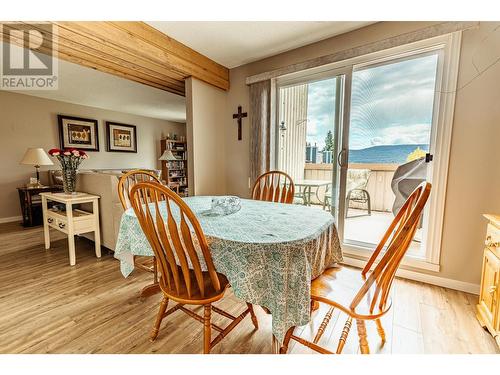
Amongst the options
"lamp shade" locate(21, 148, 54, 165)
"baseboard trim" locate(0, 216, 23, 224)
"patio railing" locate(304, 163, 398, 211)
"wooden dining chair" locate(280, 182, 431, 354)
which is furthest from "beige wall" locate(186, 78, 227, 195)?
"baseboard trim" locate(0, 216, 23, 224)

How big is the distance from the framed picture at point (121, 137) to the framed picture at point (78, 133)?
27 cm

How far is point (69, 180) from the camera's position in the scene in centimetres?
254

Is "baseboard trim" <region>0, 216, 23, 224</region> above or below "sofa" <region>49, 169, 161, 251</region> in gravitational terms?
below

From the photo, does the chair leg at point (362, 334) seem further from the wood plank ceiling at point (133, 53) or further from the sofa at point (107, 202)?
the wood plank ceiling at point (133, 53)

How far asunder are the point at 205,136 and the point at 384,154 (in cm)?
204

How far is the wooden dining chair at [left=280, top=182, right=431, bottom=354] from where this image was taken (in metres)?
0.87

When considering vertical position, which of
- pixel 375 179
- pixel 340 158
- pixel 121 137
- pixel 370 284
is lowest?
pixel 370 284

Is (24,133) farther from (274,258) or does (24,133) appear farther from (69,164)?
(274,258)

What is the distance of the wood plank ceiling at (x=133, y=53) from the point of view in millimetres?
1775

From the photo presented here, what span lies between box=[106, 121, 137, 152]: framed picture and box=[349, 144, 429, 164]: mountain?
5.14m

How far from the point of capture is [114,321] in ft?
4.82

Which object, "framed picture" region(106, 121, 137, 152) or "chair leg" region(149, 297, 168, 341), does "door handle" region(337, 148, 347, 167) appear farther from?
"framed picture" region(106, 121, 137, 152)

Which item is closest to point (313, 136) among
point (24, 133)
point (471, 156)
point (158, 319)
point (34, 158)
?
point (471, 156)
